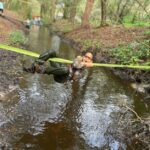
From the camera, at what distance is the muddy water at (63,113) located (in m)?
7.35

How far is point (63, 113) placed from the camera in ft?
30.2

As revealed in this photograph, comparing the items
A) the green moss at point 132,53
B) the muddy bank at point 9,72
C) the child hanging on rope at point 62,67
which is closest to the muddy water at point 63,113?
the muddy bank at point 9,72

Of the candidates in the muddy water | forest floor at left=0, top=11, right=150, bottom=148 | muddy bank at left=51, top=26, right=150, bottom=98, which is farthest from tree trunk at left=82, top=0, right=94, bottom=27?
the muddy water

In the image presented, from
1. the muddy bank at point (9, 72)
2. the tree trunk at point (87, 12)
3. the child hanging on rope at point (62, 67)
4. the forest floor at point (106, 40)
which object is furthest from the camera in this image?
the tree trunk at point (87, 12)

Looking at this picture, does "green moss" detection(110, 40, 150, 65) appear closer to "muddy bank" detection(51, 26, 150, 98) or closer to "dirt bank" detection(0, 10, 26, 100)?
"muddy bank" detection(51, 26, 150, 98)

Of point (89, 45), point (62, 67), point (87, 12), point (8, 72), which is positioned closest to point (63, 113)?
point (62, 67)

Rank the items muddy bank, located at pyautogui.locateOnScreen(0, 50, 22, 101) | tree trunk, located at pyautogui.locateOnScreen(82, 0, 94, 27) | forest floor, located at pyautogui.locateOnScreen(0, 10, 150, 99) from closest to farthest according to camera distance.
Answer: muddy bank, located at pyautogui.locateOnScreen(0, 50, 22, 101) → forest floor, located at pyautogui.locateOnScreen(0, 10, 150, 99) → tree trunk, located at pyautogui.locateOnScreen(82, 0, 94, 27)

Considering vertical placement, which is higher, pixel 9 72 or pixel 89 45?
pixel 89 45

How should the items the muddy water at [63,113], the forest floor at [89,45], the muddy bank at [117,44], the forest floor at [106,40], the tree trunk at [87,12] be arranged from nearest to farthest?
the muddy water at [63,113]
the forest floor at [89,45]
the muddy bank at [117,44]
the forest floor at [106,40]
the tree trunk at [87,12]

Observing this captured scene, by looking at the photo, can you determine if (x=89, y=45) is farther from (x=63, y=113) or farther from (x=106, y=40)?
(x=63, y=113)

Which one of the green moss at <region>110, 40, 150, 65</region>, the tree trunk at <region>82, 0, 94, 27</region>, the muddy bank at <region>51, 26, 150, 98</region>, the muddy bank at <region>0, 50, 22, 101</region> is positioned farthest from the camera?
the tree trunk at <region>82, 0, 94, 27</region>

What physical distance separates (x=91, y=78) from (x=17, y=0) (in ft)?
82.2

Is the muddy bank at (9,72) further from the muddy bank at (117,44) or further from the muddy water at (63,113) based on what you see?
the muddy bank at (117,44)

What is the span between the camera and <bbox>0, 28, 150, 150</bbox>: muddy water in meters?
7.35
